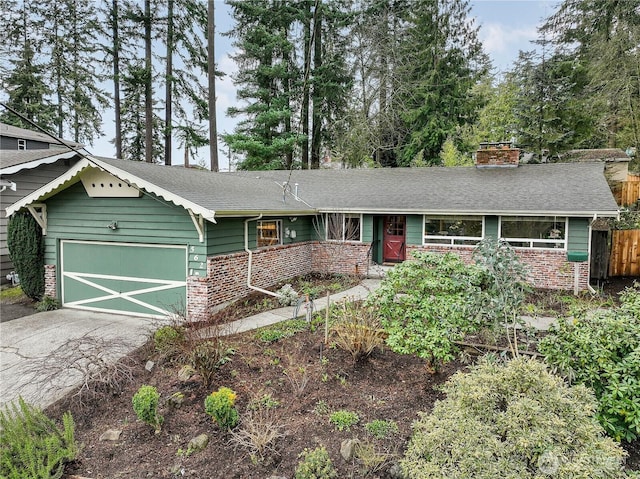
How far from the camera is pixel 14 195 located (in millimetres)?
10656

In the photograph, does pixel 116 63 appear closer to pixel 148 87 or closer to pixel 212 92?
pixel 148 87

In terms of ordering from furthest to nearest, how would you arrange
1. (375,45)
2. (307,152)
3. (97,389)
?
1. (307,152)
2. (375,45)
3. (97,389)

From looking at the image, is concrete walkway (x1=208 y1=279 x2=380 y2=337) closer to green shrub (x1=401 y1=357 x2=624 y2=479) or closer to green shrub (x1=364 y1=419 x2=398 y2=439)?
green shrub (x1=364 y1=419 x2=398 y2=439)

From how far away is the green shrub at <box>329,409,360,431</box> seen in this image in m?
3.78

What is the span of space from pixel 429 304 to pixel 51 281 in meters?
9.40

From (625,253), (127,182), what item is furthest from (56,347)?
(625,253)

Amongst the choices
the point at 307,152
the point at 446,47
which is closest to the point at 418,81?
the point at 446,47

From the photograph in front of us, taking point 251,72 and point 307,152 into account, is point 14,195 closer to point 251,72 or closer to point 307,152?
point 251,72

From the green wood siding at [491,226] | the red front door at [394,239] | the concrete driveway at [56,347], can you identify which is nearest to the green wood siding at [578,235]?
the green wood siding at [491,226]

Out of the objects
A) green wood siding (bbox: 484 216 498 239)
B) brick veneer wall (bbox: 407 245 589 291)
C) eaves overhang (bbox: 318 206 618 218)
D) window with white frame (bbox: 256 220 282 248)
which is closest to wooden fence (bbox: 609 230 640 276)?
brick veneer wall (bbox: 407 245 589 291)

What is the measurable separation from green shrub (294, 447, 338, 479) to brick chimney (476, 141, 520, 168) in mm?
12335

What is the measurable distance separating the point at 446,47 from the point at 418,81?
2.69 m

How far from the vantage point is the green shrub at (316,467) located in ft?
9.96

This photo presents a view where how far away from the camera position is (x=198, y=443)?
3564 millimetres
